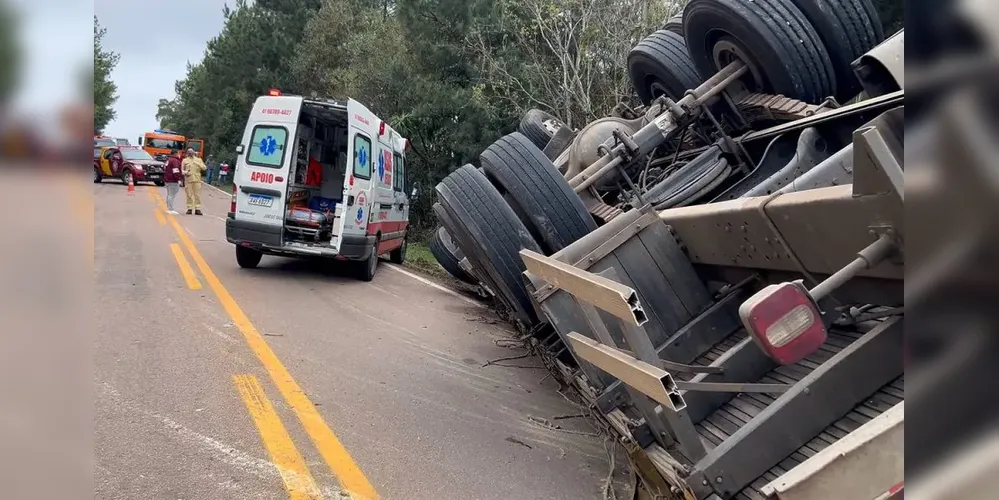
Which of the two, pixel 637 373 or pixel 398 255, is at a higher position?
pixel 637 373

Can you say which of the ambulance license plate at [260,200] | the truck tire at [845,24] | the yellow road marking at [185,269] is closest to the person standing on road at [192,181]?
the yellow road marking at [185,269]

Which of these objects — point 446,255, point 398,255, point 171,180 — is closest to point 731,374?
point 446,255

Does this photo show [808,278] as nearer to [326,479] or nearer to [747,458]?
[747,458]

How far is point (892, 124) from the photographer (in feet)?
4.22

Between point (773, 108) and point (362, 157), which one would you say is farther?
point (362, 157)

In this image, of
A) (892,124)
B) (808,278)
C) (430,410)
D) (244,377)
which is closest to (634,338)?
(808,278)

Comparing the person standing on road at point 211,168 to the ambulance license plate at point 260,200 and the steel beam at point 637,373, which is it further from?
the steel beam at point 637,373

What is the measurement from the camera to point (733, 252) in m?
3.18

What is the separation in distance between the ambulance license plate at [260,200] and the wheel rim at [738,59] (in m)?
6.11

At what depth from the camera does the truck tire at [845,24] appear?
14.9 ft

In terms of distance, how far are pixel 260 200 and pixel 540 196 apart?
19.8ft

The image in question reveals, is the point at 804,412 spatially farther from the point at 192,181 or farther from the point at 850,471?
the point at 192,181

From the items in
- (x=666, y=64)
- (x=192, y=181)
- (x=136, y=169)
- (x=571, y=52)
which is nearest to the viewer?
(x=666, y=64)

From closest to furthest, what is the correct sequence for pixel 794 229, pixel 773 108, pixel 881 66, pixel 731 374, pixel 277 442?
pixel 794 229, pixel 731 374, pixel 881 66, pixel 277 442, pixel 773 108
